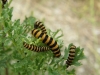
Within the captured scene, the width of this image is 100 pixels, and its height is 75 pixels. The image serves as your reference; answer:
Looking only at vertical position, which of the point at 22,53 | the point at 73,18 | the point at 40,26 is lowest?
the point at 22,53

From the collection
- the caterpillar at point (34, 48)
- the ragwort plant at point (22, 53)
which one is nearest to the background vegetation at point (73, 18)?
the ragwort plant at point (22, 53)

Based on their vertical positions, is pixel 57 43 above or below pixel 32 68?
above

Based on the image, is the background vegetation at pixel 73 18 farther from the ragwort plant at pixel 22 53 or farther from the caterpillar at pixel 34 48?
the caterpillar at pixel 34 48

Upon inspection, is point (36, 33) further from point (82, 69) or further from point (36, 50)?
point (82, 69)

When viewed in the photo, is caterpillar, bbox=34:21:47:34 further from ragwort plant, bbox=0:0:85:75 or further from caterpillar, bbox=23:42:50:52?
caterpillar, bbox=23:42:50:52

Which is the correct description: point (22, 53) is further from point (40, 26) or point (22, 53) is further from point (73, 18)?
point (73, 18)

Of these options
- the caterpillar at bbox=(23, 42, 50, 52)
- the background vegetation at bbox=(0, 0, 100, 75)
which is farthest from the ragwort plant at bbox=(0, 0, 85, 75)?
the background vegetation at bbox=(0, 0, 100, 75)

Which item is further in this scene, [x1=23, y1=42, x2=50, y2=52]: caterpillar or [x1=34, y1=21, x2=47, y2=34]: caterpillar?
[x1=34, y1=21, x2=47, y2=34]: caterpillar

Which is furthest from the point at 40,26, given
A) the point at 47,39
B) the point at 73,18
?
the point at 73,18

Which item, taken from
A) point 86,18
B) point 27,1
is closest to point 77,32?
point 86,18

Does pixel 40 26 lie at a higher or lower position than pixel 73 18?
lower

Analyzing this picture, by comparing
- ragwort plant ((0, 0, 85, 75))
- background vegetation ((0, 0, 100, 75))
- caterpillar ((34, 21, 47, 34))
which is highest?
background vegetation ((0, 0, 100, 75))
